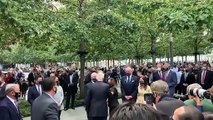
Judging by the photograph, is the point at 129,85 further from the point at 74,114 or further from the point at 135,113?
the point at 135,113

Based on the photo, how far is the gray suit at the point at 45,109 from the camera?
581 centimetres

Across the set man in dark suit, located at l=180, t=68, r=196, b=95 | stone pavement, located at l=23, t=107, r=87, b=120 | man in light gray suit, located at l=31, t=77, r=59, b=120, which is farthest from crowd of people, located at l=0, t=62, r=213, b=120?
man in dark suit, located at l=180, t=68, r=196, b=95

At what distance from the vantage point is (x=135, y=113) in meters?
2.45

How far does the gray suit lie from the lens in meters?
5.81

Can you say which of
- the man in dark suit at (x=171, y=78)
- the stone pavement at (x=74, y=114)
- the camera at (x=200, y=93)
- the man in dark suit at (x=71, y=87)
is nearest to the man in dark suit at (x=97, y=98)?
the camera at (x=200, y=93)

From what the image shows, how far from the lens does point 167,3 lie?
13.1 m

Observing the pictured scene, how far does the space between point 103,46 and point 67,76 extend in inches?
201

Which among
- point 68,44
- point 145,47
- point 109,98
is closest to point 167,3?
point 109,98

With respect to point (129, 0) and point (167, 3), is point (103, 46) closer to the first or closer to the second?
point (129, 0)

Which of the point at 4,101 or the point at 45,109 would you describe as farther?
the point at 4,101

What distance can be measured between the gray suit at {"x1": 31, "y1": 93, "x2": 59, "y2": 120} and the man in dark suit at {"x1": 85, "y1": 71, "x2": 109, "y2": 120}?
4.08m

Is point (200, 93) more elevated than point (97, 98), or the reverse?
point (200, 93)

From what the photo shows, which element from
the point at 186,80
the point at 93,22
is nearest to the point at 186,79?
the point at 186,80

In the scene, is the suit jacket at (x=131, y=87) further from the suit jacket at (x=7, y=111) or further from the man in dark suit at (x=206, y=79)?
the suit jacket at (x=7, y=111)
